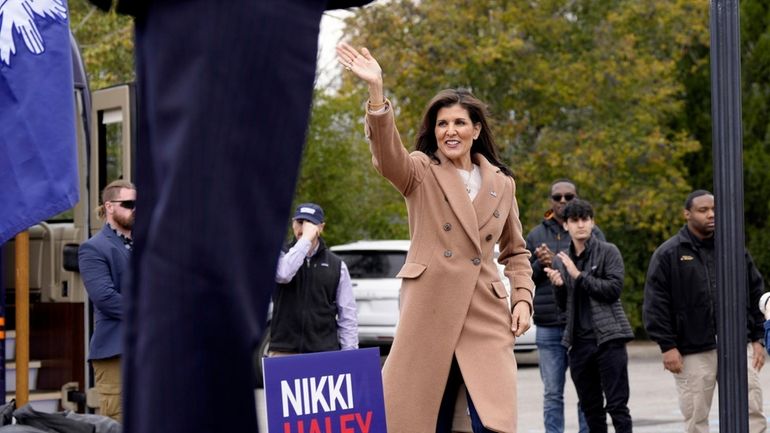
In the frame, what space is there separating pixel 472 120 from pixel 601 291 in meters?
3.87

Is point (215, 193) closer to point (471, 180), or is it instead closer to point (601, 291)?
point (471, 180)

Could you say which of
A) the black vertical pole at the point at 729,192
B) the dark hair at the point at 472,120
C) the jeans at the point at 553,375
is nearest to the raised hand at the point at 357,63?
the dark hair at the point at 472,120

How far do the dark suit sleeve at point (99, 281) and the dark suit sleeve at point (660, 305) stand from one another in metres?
3.49

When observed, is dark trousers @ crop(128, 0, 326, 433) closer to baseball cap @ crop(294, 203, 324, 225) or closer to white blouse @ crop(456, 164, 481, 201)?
white blouse @ crop(456, 164, 481, 201)

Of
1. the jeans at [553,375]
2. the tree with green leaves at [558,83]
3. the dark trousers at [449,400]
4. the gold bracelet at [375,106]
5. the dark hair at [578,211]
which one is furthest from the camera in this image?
the tree with green leaves at [558,83]

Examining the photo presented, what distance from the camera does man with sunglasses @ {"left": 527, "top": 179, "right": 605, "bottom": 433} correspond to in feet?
36.1

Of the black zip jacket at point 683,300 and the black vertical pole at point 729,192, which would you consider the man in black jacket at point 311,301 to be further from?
the black vertical pole at point 729,192

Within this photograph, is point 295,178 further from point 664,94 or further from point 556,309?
point 664,94

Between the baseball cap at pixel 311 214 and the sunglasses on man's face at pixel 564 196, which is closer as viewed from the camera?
the baseball cap at pixel 311 214

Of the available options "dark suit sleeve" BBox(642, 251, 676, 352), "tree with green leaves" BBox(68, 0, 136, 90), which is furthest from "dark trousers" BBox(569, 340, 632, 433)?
"tree with green leaves" BBox(68, 0, 136, 90)

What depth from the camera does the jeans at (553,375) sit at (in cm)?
1096

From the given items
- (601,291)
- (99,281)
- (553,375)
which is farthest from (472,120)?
(553,375)

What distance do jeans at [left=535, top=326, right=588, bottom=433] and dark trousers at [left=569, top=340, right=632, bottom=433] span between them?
0.28 m

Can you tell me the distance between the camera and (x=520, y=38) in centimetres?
2691
